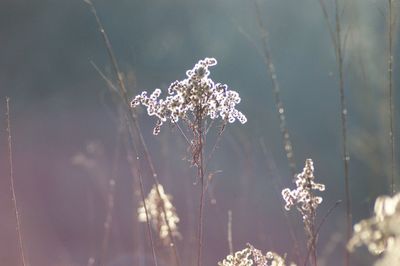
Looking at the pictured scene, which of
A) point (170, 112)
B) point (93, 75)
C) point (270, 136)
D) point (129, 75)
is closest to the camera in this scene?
point (170, 112)

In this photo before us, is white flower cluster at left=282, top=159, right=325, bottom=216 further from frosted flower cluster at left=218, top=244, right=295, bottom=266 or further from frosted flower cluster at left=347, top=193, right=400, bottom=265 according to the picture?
frosted flower cluster at left=347, top=193, right=400, bottom=265

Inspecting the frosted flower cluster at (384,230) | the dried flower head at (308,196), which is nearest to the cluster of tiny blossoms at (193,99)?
the dried flower head at (308,196)

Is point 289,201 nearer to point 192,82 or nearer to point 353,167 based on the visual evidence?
point 192,82

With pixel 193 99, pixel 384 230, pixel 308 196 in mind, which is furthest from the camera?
pixel 193 99

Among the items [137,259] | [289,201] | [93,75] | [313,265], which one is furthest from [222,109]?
[93,75]

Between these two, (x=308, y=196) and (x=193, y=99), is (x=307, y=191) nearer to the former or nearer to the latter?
(x=308, y=196)

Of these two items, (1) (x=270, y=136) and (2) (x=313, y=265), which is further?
(1) (x=270, y=136)

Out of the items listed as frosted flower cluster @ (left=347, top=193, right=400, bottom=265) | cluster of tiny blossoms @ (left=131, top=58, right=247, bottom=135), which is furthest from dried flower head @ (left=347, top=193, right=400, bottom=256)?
cluster of tiny blossoms @ (left=131, top=58, right=247, bottom=135)

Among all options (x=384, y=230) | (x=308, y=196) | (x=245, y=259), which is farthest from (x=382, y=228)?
(x=245, y=259)
